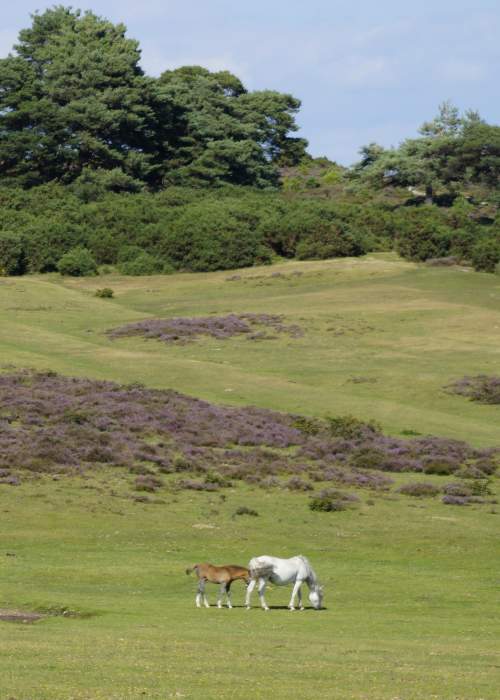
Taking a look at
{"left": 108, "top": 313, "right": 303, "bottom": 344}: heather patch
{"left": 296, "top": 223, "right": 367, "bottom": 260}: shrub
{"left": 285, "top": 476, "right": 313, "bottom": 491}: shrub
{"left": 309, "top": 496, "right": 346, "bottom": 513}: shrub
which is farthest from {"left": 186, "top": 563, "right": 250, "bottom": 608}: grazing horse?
{"left": 296, "top": 223, "right": 367, "bottom": 260}: shrub

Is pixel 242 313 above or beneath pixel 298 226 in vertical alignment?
beneath

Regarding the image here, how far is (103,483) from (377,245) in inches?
3363

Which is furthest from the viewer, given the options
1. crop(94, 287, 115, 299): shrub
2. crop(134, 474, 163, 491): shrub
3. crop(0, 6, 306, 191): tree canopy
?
crop(0, 6, 306, 191): tree canopy

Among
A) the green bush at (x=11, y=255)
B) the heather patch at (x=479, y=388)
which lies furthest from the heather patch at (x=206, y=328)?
the green bush at (x=11, y=255)

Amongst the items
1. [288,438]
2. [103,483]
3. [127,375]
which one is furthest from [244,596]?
[127,375]

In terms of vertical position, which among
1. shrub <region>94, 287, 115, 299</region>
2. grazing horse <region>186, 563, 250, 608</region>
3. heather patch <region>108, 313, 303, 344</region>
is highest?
shrub <region>94, 287, 115, 299</region>

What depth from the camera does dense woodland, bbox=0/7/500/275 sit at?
124m

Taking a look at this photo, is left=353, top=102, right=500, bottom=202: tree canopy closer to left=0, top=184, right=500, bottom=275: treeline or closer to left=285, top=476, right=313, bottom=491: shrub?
left=0, top=184, right=500, bottom=275: treeline

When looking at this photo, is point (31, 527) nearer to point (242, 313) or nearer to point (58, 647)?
point (58, 647)

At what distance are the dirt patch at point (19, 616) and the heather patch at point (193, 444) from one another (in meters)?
20.1

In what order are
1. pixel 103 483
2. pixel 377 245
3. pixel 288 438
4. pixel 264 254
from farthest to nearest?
pixel 377 245
pixel 264 254
pixel 288 438
pixel 103 483

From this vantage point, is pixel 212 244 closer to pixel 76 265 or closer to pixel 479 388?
pixel 76 265

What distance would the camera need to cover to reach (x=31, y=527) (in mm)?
42219

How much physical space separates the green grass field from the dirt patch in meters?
0.35
